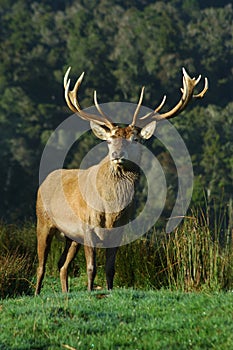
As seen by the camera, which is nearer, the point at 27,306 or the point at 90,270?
the point at 27,306

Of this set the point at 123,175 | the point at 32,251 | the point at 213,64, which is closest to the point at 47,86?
the point at 213,64

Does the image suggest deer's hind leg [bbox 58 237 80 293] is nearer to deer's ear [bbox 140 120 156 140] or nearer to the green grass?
deer's ear [bbox 140 120 156 140]

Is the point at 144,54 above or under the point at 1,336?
above

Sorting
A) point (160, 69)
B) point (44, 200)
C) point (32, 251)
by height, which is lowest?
point (32, 251)

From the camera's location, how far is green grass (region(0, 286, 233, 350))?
21.2ft

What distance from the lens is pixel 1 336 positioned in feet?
21.7

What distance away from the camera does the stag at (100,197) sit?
917 centimetres

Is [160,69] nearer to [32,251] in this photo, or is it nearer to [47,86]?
[47,86]

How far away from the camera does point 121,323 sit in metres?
6.90

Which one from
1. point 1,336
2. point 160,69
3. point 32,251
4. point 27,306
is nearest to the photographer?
point 1,336

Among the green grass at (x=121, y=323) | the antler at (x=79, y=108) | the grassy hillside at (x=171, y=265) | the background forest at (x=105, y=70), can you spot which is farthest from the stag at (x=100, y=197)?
the background forest at (x=105, y=70)

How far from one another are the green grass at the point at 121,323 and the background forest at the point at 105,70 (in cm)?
2905

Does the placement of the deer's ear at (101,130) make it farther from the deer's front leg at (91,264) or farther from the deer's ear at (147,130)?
the deer's front leg at (91,264)

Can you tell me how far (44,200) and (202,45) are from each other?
47590 mm
